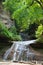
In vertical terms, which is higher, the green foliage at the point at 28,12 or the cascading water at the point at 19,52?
the green foliage at the point at 28,12

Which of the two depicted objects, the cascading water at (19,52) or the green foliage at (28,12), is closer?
the cascading water at (19,52)

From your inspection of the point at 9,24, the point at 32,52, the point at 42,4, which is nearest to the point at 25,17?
the point at 42,4

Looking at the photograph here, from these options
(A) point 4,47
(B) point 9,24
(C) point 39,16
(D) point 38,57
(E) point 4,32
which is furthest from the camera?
(B) point 9,24

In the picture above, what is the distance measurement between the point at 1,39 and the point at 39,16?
477 cm

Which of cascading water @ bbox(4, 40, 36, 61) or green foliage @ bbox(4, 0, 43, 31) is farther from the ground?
green foliage @ bbox(4, 0, 43, 31)

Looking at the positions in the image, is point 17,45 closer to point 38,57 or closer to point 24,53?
point 24,53

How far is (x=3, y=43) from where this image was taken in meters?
19.9

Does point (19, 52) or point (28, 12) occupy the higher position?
point (28, 12)

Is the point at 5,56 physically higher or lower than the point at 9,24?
lower

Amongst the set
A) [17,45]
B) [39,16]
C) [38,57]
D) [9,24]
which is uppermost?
[9,24]

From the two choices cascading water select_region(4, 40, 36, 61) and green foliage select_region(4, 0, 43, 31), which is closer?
cascading water select_region(4, 40, 36, 61)

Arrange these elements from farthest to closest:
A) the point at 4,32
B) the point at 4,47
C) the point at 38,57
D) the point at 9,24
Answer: the point at 9,24, the point at 4,32, the point at 4,47, the point at 38,57

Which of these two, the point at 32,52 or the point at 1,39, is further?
the point at 1,39

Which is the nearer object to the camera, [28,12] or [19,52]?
[19,52]
